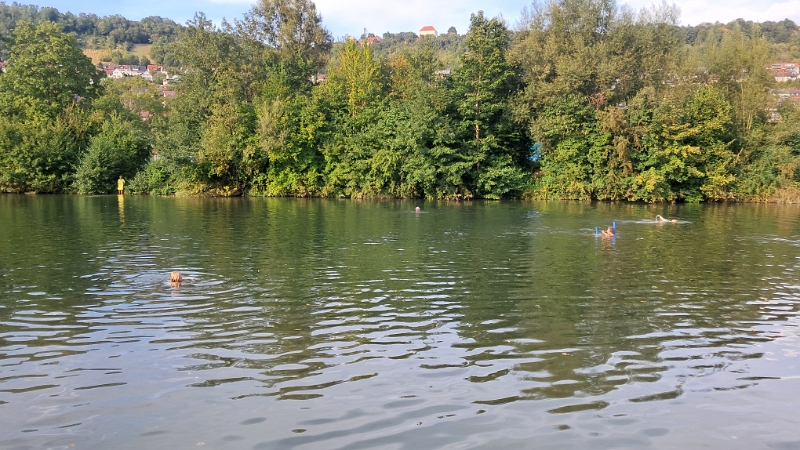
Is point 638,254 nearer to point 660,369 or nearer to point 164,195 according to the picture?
point 660,369

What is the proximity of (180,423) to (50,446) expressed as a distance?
1388mm

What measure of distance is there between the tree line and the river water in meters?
29.2

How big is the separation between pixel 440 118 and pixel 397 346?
42.8 meters

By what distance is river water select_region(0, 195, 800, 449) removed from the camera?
738 centimetres

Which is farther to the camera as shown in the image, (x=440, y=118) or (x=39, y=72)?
(x=39, y=72)

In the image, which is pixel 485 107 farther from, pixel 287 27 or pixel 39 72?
pixel 39 72

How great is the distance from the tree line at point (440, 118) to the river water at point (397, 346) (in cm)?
2922

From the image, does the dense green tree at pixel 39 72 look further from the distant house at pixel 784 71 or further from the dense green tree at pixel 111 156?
the distant house at pixel 784 71

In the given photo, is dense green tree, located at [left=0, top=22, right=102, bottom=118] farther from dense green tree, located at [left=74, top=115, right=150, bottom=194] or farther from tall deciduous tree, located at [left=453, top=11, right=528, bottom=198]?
tall deciduous tree, located at [left=453, top=11, right=528, bottom=198]

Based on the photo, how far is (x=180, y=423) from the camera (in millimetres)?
7445

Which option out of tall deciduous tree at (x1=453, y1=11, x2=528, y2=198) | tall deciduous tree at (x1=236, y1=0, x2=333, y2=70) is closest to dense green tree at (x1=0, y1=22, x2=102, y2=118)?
tall deciduous tree at (x1=236, y1=0, x2=333, y2=70)

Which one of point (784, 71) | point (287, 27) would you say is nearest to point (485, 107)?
point (287, 27)

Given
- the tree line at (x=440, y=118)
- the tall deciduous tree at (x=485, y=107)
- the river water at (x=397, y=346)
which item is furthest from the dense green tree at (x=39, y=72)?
the river water at (x=397, y=346)

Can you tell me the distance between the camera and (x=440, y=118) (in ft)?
170
